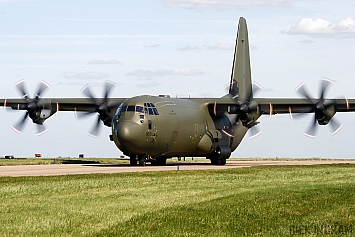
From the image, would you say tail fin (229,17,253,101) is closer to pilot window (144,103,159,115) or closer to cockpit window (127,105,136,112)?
pilot window (144,103,159,115)

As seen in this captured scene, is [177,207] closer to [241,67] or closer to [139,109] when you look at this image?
[139,109]

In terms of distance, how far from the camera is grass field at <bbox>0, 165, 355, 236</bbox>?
47.4 ft

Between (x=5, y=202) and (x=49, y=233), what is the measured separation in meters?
5.98

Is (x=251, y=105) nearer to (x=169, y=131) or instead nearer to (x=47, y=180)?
(x=169, y=131)

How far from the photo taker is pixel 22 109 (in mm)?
47875

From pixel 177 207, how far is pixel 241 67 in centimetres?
3897

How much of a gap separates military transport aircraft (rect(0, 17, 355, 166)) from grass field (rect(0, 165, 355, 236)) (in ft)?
46.2

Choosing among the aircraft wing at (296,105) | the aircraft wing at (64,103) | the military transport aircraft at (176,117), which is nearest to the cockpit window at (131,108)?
the military transport aircraft at (176,117)

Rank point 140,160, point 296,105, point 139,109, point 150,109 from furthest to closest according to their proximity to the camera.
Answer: point 296,105
point 140,160
point 150,109
point 139,109

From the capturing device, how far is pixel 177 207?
17.9 metres

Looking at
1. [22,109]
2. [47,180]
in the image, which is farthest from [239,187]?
[22,109]

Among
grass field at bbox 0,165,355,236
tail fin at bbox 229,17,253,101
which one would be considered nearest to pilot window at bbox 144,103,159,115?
tail fin at bbox 229,17,253,101

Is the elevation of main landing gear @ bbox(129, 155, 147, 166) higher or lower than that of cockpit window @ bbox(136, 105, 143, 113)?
lower

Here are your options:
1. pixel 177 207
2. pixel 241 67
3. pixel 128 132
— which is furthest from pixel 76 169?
pixel 177 207
